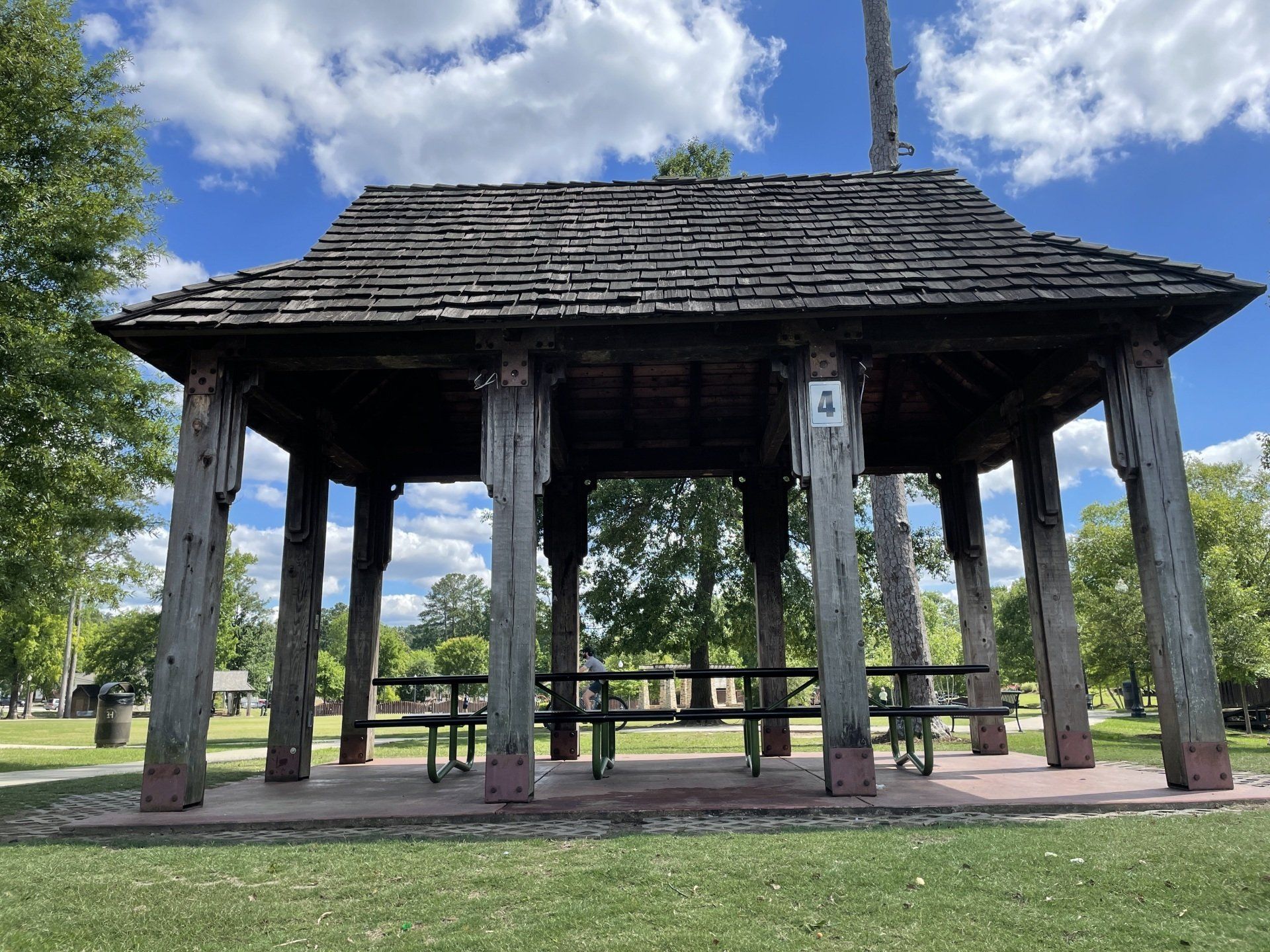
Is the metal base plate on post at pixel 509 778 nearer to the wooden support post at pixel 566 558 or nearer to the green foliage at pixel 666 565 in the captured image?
the wooden support post at pixel 566 558

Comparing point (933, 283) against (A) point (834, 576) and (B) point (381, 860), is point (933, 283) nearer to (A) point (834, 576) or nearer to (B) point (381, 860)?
(A) point (834, 576)

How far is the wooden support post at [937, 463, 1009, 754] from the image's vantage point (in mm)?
9336

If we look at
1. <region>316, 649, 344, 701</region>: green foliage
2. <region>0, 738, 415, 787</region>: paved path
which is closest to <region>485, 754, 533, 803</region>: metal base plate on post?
<region>0, 738, 415, 787</region>: paved path

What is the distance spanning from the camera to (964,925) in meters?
3.06

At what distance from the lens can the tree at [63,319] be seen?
11.6 metres

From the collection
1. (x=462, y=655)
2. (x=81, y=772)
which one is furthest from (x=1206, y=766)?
(x=462, y=655)

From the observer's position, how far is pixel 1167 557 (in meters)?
6.04

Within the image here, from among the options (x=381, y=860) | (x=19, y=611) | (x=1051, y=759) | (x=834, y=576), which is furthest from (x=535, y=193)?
(x=19, y=611)

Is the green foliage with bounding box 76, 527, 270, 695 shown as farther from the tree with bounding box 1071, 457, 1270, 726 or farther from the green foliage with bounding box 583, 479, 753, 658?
the tree with bounding box 1071, 457, 1270, 726

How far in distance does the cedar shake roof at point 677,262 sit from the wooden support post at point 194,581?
0.67 m

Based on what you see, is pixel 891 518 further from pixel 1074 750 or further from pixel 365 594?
pixel 365 594

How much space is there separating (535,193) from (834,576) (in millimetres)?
5371

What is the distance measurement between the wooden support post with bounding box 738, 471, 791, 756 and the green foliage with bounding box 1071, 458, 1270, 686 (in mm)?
12112

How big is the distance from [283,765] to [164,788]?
240cm
